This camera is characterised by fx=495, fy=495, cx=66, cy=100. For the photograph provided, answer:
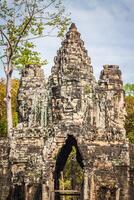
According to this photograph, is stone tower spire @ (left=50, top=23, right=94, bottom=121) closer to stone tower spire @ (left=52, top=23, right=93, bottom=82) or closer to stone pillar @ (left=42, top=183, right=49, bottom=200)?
stone tower spire @ (left=52, top=23, right=93, bottom=82)

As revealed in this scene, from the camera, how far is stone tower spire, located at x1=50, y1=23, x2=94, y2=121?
15.6 m

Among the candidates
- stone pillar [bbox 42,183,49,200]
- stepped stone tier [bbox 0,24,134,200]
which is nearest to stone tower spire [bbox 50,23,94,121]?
stepped stone tier [bbox 0,24,134,200]

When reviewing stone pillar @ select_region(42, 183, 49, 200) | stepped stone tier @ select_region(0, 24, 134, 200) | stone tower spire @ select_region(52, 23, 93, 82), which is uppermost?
stone tower spire @ select_region(52, 23, 93, 82)

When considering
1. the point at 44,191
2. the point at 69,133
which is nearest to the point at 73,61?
the point at 69,133

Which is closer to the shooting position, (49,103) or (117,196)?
(117,196)

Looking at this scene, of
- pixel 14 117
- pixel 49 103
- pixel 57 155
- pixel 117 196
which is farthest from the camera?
pixel 14 117

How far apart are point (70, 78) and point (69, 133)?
1930mm

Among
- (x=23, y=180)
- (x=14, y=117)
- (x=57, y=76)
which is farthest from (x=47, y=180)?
(x=14, y=117)

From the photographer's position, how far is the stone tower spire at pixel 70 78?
15602mm

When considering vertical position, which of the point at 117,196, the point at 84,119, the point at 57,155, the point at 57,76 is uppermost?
the point at 57,76

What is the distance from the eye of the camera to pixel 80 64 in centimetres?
1636

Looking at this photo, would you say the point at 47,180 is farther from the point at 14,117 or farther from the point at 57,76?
the point at 14,117

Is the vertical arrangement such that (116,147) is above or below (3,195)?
above

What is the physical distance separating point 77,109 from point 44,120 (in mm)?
1248
